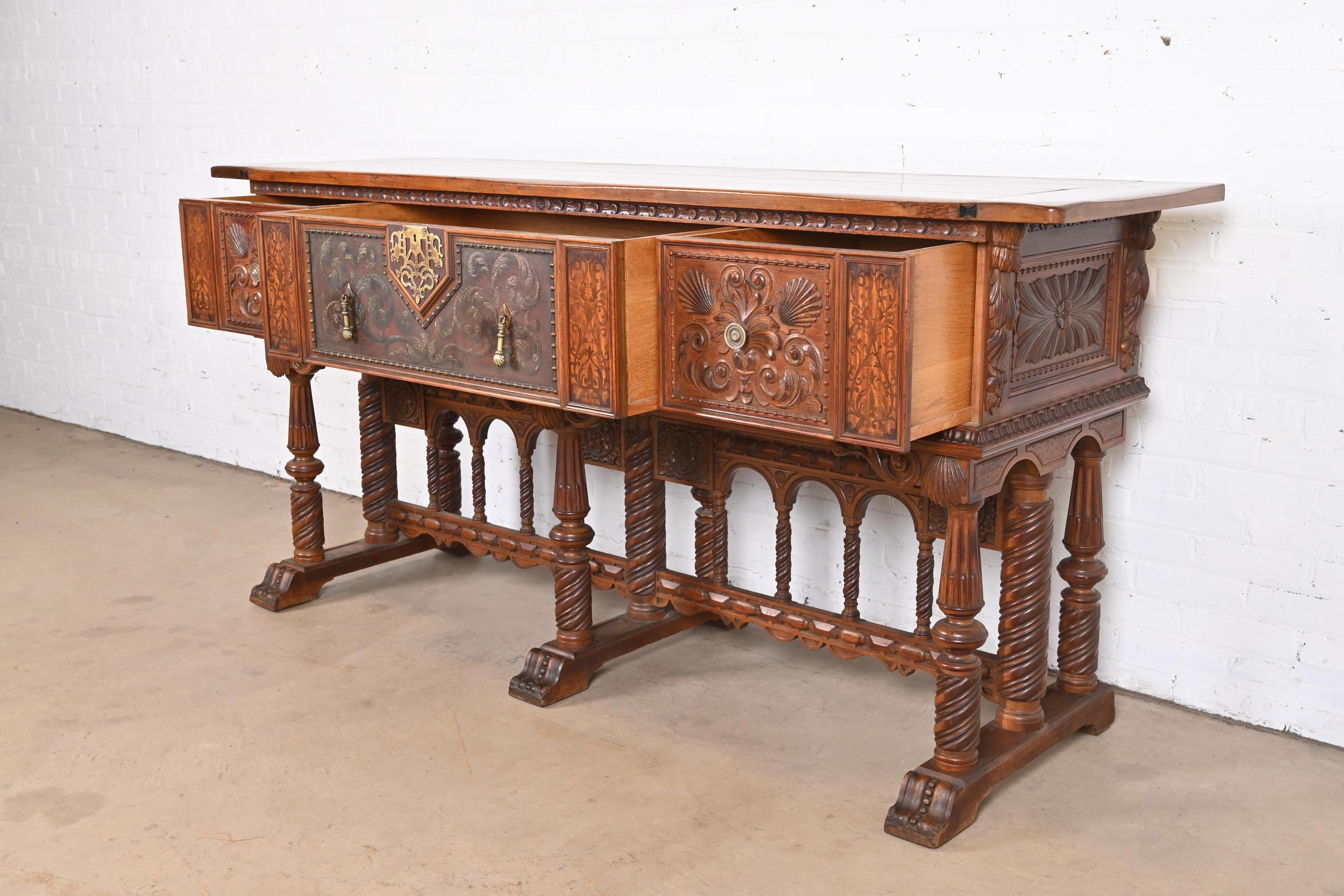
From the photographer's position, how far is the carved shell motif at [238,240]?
3.29 metres

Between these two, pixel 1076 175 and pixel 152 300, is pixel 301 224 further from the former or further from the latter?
pixel 152 300

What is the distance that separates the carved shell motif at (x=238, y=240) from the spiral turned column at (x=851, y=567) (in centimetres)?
157

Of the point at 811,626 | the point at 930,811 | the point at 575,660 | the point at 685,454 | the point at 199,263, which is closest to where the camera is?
the point at 930,811

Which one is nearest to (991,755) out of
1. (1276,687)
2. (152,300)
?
(1276,687)

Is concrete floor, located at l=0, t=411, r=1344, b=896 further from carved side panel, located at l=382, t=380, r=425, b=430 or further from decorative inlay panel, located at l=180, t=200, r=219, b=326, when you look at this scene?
decorative inlay panel, located at l=180, t=200, r=219, b=326

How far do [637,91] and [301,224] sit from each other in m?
1.03

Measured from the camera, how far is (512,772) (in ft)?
8.78

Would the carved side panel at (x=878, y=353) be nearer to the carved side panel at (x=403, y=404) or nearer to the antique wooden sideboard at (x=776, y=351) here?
the antique wooden sideboard at (x=776, y=351)

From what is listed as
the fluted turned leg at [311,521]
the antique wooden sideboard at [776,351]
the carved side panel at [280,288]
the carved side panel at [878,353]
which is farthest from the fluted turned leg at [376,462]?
the carved side panel at [878,353]

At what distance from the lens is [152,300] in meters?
5.26

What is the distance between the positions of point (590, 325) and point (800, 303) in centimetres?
40

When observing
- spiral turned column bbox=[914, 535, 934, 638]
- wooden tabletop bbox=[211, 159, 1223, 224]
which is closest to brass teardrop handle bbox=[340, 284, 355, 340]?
wooden tabletop bbox=[211, 159, 1223, 224]

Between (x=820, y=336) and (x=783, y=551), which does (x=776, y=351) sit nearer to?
(x=820, y=336)

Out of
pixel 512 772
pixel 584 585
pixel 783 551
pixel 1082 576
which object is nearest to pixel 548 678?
pixel 584 585
